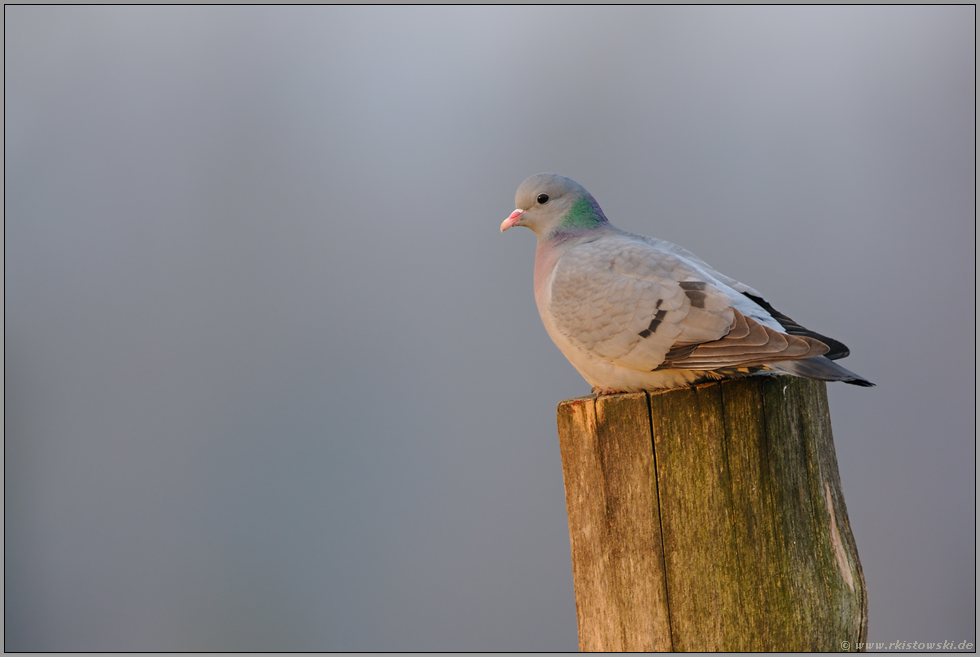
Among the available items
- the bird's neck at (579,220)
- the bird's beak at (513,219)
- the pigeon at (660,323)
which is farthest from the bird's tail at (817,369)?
the bird's beak at (513,219)

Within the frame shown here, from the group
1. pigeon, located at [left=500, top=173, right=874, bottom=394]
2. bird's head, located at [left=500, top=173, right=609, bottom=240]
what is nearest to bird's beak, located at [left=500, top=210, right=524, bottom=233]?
bird's head, located at [left=500, top=173, right=609, bottom=240]

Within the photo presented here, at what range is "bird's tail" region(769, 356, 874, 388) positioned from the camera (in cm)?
191

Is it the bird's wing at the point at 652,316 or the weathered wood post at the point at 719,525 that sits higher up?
the bird's wing at the point at 652,316

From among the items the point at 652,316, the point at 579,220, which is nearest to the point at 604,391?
the point at 652,316

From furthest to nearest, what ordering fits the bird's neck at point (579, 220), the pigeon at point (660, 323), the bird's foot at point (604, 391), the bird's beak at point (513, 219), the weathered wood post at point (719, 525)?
the bird's beak at point (513, 219) < the bird's neck at point (579, 220) < the bird's foot at point (604, 391) < the pigeon at point (660, 323) < the weathered wood post at point (719, 525)

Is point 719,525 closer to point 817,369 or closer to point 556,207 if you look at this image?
point 817,369

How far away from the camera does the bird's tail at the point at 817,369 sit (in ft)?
6.26

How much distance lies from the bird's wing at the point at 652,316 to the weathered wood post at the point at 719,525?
0.12 m

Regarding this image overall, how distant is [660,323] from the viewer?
2.25 metres

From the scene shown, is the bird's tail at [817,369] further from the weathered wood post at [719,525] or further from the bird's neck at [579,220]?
the bird's neck at [579,220]

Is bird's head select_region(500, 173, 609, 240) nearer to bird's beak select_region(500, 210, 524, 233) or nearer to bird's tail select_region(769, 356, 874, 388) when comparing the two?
bird's beak select_region(500, 210, 524, 233)

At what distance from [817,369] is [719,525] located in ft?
1.58

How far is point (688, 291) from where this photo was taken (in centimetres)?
228

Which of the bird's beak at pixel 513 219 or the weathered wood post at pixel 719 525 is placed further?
the bird's beak at pixel 513 219
